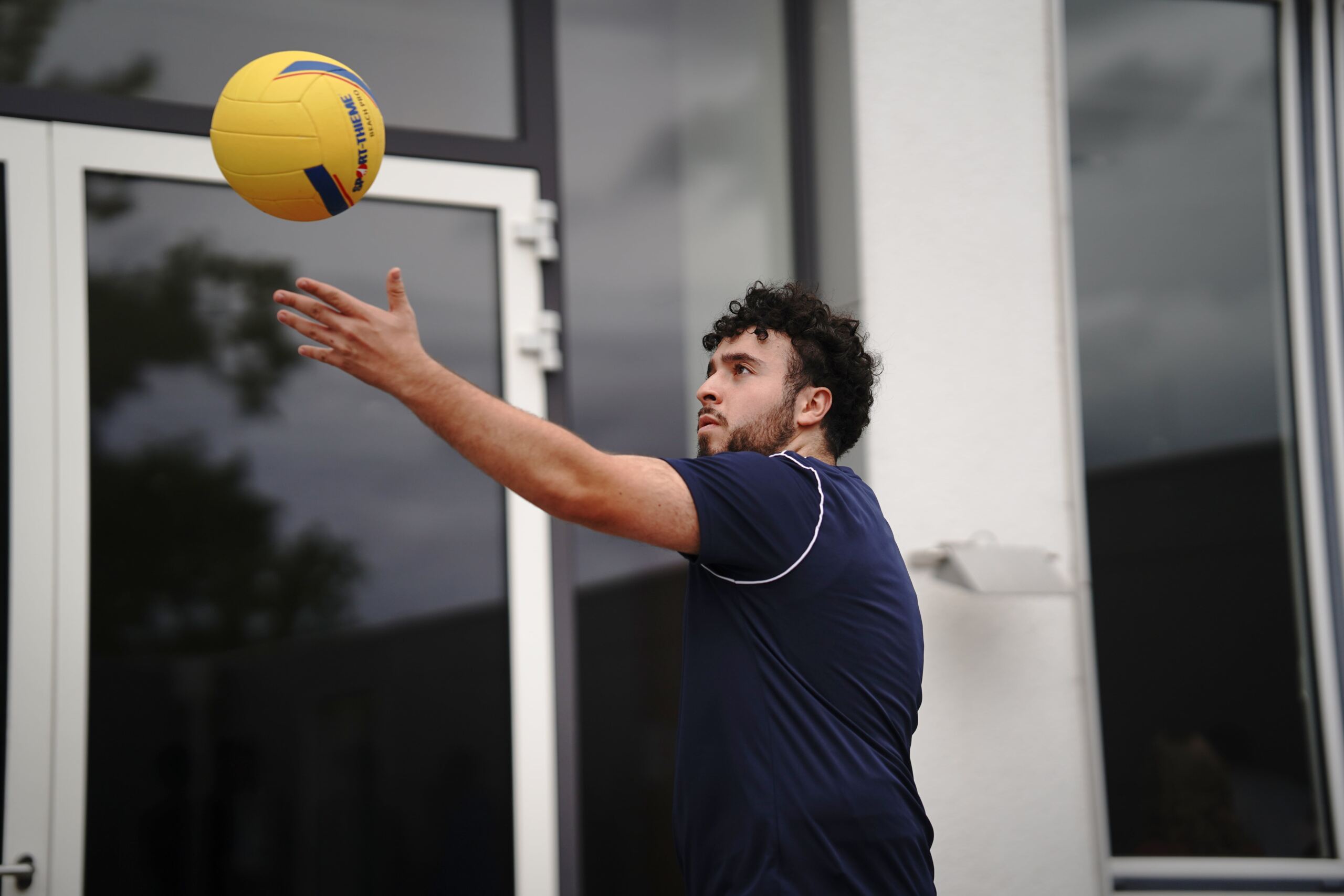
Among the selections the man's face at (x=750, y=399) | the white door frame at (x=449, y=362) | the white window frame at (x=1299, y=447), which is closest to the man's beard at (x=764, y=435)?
the man's face at (x=750, y=399)

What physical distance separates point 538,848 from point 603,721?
1.26ft

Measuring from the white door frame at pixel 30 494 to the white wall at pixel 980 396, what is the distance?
2207 mm

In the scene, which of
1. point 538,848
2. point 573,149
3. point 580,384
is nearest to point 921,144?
point 573,149

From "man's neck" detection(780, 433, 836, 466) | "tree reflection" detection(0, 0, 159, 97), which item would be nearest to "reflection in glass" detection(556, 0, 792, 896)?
"man's neck" detection(780, 433, 836, 466)

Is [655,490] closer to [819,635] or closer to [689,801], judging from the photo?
[819,635]

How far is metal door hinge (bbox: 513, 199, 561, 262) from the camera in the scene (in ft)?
10.1

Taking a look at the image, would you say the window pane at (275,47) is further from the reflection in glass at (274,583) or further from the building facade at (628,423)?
the reflection in glass at (274,583)

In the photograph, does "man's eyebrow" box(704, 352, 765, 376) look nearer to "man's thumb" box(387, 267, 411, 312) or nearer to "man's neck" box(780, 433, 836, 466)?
"man's neck" box(780, 433, 836, 466)

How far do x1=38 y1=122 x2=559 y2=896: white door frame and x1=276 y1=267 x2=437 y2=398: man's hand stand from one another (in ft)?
4.99

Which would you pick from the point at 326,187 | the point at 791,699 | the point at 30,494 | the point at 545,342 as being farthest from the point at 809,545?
the point at 30,494

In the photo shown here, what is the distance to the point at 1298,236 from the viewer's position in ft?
12.2

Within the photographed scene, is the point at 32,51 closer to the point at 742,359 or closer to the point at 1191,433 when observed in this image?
the point at 742,359

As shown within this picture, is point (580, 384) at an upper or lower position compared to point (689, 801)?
upper

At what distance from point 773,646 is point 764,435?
0.42 metres
